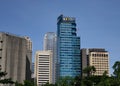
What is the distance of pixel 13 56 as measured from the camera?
423 feet

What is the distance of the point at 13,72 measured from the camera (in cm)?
12744

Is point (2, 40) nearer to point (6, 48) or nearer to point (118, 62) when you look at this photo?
point (6, 48)

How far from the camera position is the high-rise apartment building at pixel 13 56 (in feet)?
410

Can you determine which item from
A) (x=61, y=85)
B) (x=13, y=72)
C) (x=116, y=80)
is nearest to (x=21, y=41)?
(x=13, y=72)

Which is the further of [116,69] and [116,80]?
[116,69]

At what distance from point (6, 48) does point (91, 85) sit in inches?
1646

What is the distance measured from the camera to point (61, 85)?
85312mm

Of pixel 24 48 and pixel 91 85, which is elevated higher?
pixel 24 48

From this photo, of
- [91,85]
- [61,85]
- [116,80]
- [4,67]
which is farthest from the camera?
[4,67]

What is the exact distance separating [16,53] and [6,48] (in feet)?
17.9

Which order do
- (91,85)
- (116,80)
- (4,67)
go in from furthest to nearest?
(4,67) → (91,85) → (116,80)

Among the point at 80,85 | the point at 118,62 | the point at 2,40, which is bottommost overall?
the point at 80,85

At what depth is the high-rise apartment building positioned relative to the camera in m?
125

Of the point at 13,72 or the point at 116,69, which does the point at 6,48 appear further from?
→ the point at 116,69
